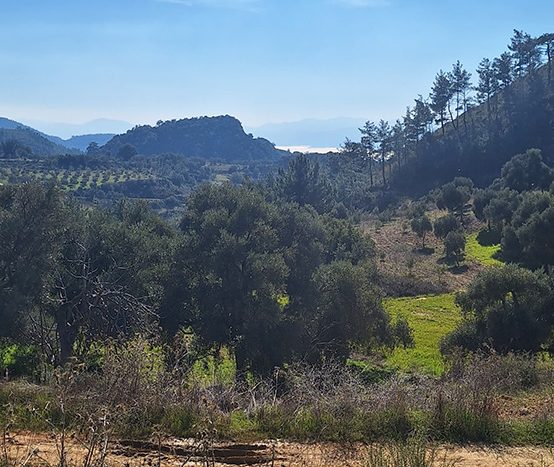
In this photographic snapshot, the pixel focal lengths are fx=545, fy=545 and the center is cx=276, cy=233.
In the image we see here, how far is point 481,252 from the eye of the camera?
3459 cm

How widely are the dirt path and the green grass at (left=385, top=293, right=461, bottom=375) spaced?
29.4 ft

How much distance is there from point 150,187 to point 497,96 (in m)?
51.3

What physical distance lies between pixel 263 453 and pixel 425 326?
17.4 meters

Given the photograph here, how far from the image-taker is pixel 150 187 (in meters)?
84.1

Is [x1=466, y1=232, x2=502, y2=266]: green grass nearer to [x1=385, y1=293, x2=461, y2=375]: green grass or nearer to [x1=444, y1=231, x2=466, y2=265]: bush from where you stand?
[x1=444, y1=231, x2=466, y2=265]: bush

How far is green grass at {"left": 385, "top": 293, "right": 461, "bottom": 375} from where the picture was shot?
1684 centimetres

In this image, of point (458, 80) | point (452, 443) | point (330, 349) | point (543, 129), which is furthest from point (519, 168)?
point (452, 443)

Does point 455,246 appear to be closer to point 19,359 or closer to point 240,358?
point 240,358

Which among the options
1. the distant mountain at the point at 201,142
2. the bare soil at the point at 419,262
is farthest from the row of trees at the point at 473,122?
the distant mountain at the point at 201,142

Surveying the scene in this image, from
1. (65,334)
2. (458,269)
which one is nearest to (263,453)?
(65,334)

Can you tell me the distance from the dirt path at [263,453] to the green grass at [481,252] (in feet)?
86.0

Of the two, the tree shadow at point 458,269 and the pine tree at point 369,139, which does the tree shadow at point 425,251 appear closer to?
the tree shadow at point 458,269

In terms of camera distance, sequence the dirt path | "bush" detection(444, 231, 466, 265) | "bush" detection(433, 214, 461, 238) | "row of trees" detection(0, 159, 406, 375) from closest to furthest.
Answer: the dirt path → "row of trees" detection(0, 159, 406, 375) → "bush" detection(444, 231, 466, 265) → "bush" detection(433, 214, 461, 238)

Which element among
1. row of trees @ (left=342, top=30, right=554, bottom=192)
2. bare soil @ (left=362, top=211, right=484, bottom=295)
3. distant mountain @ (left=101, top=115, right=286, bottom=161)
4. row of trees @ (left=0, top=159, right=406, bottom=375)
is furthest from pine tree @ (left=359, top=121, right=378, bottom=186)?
distant mountain @ (left=101, top=115, right=286, bottom=161)
